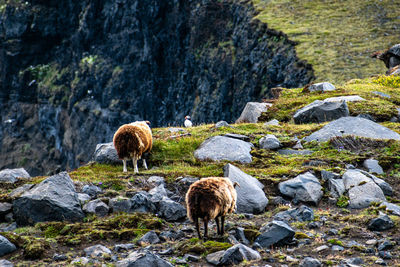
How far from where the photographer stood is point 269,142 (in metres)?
18.4

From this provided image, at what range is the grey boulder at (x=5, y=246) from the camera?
947cm

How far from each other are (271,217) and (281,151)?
653 centimetres

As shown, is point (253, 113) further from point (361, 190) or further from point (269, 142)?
point (361, 190)

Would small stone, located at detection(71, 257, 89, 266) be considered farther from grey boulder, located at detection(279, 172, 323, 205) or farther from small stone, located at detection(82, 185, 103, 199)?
grey boulder, located at detection(279, 172, 323, 205)

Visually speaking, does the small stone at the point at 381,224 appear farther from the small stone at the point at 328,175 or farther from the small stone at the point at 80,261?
Result: the small stone at the point at 80,261

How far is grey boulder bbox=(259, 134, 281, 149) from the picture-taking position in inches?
719

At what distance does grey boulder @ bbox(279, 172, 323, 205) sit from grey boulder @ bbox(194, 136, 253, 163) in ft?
9.84

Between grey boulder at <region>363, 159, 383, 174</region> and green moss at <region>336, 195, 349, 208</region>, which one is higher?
grey boulder at <region>363, 159, 383, 174</region>

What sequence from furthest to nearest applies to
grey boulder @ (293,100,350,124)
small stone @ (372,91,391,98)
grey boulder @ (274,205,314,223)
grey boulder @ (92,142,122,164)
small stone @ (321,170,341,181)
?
small stone @ (372,91,391,98)
grey boulder @ (293,100,350,124)
grey boulder @ (92,142,122,164)
small stone @ (321,170,341,181)
grey boulder @ (274,205,314,223)

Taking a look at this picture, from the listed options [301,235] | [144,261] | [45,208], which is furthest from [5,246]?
[301,235]

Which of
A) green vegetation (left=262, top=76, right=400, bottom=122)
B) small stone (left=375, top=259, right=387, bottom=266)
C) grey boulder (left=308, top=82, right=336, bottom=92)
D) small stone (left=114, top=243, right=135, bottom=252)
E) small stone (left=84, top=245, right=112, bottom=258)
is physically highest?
grey boulder (left=308, top=82, right=336, bottom=92)

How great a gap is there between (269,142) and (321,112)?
20.3ft

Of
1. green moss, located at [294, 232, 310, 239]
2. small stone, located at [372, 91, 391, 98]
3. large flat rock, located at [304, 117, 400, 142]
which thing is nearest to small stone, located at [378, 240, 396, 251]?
green moss, located at [294, 232, 310, 239]

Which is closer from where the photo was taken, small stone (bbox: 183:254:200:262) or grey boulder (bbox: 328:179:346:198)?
small stone (bbox: 183:254:200:262)
